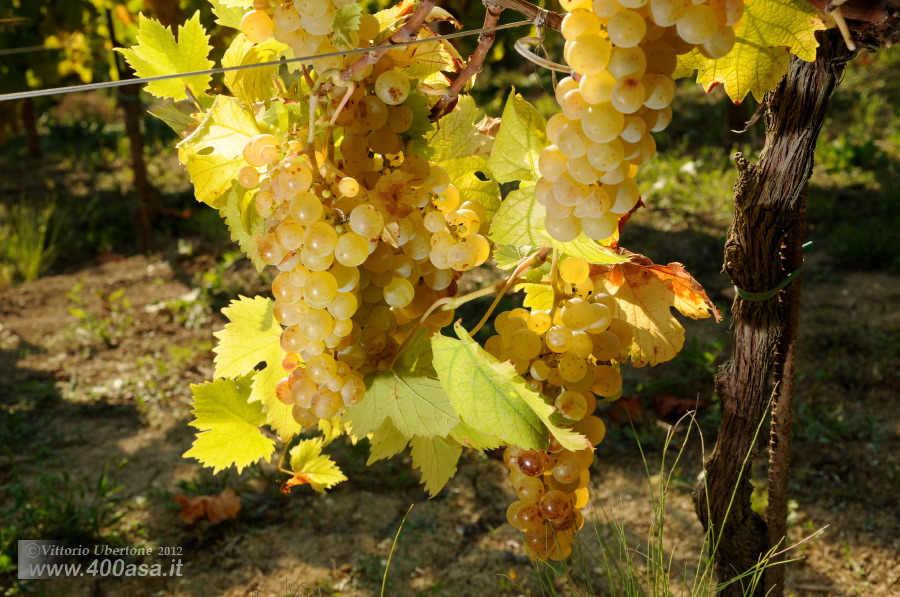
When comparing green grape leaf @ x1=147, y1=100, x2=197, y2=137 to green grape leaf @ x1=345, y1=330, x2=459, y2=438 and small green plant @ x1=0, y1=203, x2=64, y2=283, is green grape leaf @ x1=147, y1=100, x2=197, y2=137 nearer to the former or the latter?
green grape leaf @ x1=345, y1=330, x2=459, y2=438

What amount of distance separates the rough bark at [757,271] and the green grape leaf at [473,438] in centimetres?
41

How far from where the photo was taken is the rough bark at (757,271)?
0.85m

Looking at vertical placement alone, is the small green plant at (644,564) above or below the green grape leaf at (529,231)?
below

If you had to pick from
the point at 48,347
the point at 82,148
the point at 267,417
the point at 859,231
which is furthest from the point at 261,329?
the point at 82,148

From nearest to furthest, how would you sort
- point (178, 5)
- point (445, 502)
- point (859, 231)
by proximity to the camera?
point (445, 502)
point (859, 231)
point (178, 5)

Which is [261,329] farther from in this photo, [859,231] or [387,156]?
[859,231]

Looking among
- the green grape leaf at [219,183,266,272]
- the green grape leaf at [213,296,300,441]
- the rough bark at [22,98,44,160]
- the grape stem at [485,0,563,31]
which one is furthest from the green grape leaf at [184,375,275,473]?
the rough bark at [22,98,44,160]

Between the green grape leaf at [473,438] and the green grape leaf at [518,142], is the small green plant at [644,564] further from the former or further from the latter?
the green grape leaf at [518,142]

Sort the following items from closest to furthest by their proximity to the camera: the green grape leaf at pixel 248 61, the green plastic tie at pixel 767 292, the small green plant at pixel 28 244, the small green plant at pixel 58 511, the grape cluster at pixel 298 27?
the grape cluster at pixel 298 27 → the green grape leaf at pixel 248 61 → the green plastic tie at pixel 767 292 → the small green plant at pixel 58 511 → the small green plant at pixel 28 244

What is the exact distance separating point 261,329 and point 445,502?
64.6 inches

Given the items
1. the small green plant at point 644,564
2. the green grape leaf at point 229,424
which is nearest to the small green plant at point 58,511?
the small green plant at point 644,564

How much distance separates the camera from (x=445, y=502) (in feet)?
7.65

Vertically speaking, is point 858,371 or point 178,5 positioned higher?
point 178,5

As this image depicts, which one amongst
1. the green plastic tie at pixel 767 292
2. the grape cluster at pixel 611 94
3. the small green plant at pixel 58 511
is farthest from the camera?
the small green plant at pixel 58 511
